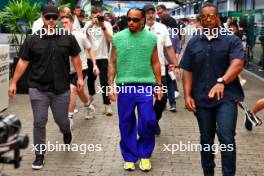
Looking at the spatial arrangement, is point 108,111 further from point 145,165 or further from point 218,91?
point 218,91

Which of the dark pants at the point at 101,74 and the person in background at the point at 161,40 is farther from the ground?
the person in background at the point at 161,40

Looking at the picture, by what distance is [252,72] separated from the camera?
15.0m

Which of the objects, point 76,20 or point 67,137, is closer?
point 67,137

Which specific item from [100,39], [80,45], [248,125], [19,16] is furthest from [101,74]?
[19,16]

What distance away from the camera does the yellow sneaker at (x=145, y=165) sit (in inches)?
212

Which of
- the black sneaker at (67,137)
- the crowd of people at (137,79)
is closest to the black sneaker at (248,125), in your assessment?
the crowd of people at (137,79)

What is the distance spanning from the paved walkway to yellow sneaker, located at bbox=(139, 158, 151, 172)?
7cm

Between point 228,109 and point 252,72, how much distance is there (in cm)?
1093

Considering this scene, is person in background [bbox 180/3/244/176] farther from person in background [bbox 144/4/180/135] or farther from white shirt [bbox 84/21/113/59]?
white shirt [bbox 84/21/113/59]

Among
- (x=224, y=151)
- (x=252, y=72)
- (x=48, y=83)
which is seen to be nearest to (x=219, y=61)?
(x=224, y=151)

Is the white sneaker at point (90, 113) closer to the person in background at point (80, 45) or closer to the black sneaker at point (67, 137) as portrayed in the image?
the person in background at point (80, 45)

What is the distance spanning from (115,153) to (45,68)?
148cm

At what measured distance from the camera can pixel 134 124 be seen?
5.58 meters

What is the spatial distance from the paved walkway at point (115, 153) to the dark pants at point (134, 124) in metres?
0.22
